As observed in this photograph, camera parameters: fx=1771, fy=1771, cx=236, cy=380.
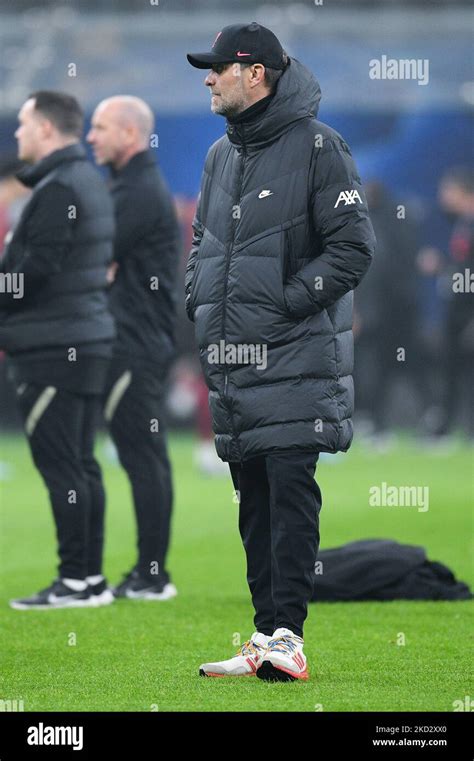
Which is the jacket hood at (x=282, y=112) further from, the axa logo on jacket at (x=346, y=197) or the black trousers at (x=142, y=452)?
the black trousers at (x=142, y=452)

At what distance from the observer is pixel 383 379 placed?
66.7 ft

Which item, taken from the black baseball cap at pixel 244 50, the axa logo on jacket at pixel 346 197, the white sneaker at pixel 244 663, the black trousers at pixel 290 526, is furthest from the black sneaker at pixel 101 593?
the black baseball cap at pixel 244 50

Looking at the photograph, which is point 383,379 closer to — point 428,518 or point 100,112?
point 428,518

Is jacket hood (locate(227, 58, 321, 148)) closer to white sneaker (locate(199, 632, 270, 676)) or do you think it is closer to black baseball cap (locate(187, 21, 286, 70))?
black baseball cap (locate(187, 21, 286, 70))

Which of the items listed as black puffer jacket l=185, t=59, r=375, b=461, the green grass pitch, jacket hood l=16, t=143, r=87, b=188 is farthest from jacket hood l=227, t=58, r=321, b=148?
jacket hood l=16, t=143, r=87, b=188

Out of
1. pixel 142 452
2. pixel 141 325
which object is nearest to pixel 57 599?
pixel 142 452

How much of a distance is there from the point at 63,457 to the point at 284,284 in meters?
2.65

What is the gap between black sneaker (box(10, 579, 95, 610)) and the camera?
8617mm

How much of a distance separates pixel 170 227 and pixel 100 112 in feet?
2.29

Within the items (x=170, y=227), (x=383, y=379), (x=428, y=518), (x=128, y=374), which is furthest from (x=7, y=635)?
(x=383, y=379)

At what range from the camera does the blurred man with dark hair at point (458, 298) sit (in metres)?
18.8

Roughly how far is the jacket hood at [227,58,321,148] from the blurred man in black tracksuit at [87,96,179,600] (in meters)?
2.79

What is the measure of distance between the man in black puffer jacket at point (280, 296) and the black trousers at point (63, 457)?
228 cm

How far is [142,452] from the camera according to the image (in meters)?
9.08
